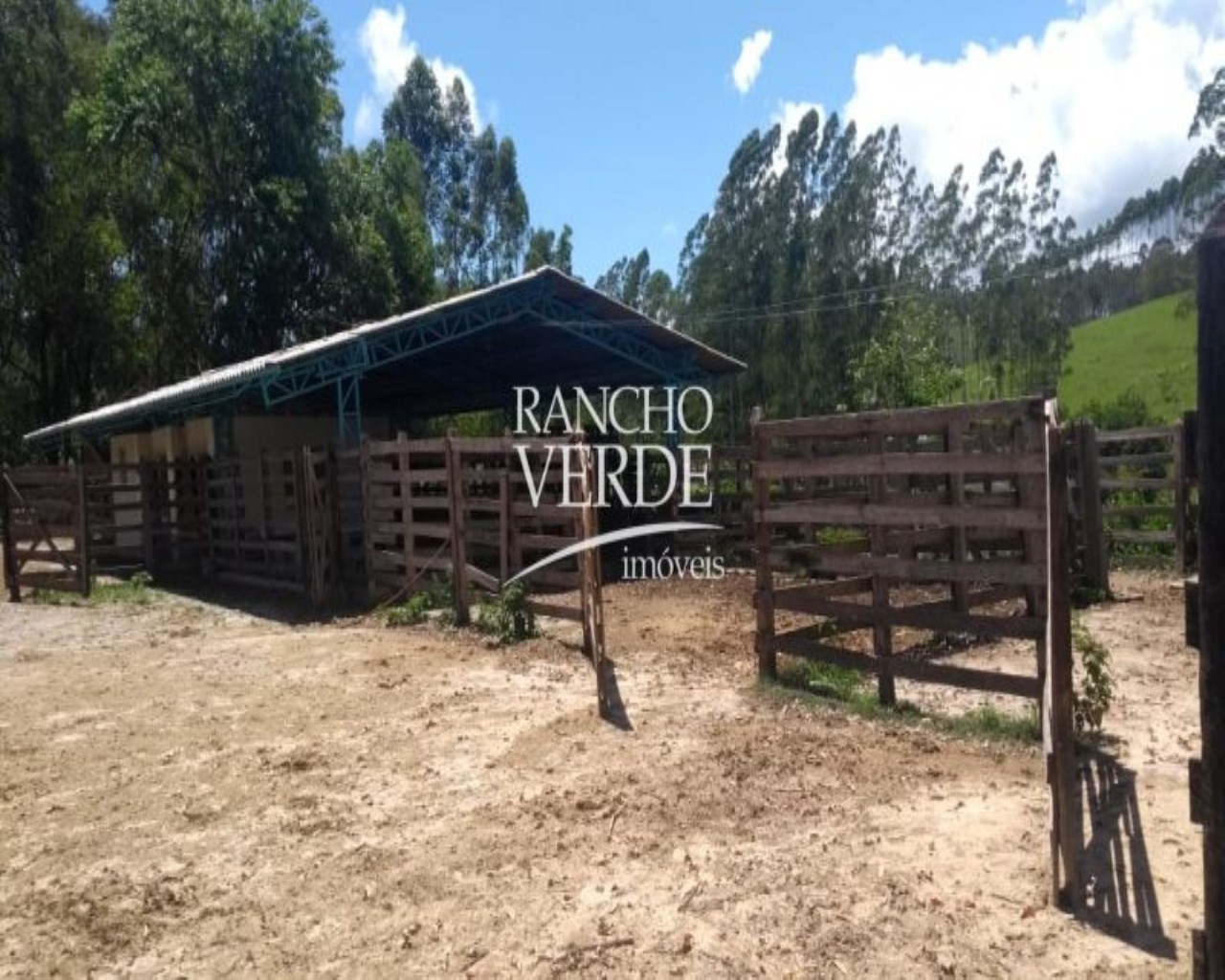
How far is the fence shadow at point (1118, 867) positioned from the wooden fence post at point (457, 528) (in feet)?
22.0

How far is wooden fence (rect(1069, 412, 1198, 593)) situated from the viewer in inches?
408

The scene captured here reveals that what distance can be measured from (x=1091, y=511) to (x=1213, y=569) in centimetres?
959

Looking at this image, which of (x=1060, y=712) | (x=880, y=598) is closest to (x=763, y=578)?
(x=880, y=598)

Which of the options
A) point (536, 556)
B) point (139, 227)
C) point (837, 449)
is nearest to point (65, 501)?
point (536, 556)

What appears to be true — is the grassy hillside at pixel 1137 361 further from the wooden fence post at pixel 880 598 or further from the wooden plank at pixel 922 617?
the wooden fence post at pixel 880 598

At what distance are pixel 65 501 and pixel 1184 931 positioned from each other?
16.2m

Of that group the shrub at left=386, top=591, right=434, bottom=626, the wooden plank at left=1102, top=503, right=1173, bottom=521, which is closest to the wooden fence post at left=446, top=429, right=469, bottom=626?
the shrub at left=386, top=591, right=434, bottom=626

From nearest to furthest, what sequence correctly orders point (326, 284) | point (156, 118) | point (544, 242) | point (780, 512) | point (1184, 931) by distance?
point (1184, 931) < point (780, 512) < point (156, 118) < point (326, 284) < point (544, 242)

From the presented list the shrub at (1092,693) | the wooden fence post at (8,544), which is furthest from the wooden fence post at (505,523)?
the wooden fence post at (8,544)

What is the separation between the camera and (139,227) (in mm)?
31438

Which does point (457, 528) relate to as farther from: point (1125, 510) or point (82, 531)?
point (1125, 510)

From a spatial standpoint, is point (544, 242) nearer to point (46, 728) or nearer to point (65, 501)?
point (65, 501)

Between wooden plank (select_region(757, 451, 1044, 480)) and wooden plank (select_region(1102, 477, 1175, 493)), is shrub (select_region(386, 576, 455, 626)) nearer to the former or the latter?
wooden plank (select_region(757, 451, 1044, 480))

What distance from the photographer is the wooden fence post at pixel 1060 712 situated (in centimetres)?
372
